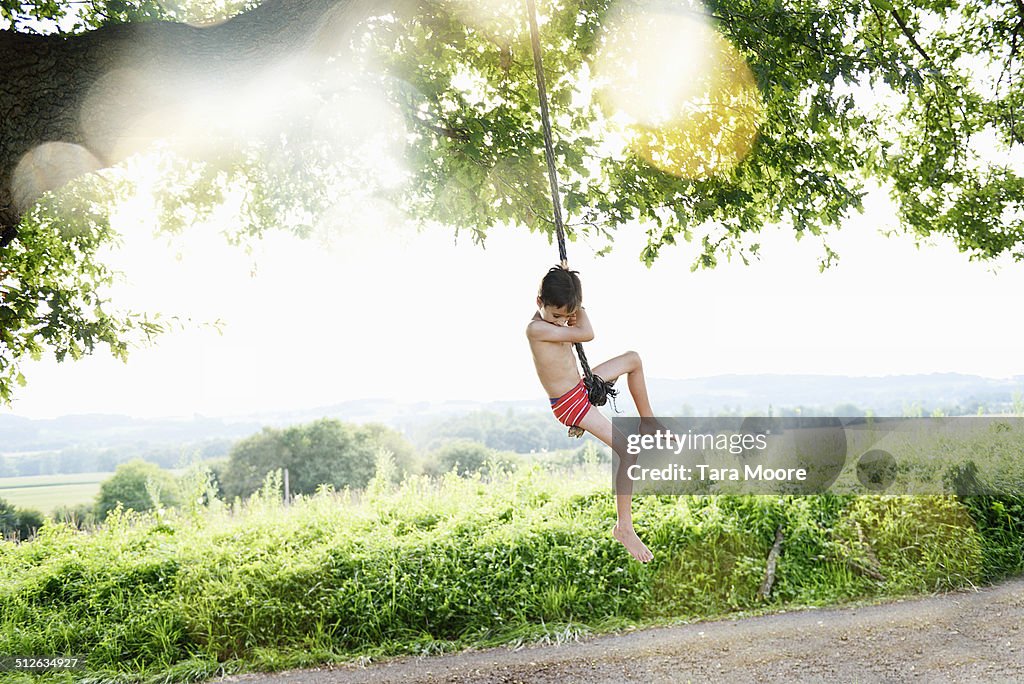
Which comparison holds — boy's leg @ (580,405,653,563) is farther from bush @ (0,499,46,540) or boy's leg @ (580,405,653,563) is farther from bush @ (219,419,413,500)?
bush @ (219,419,413,500)

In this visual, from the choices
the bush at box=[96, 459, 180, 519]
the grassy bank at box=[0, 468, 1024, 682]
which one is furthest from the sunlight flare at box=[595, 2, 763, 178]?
the bush at box=[96, 459, 180, 519]

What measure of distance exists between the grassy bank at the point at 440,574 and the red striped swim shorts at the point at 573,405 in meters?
3.36

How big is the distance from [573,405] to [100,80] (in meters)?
2.90

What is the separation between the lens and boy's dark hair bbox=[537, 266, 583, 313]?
346 centimetres

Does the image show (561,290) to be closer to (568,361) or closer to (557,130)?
(568,361)

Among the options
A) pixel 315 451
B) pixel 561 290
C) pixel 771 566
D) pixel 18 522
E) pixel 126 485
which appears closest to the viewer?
pixel 561 290

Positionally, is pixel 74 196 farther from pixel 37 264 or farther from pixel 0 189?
pixel 0 189

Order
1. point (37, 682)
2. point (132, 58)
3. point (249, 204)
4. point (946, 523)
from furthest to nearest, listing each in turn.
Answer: point (249, 204) → point (946, 523) → point (37, 682) → point (132, 58)

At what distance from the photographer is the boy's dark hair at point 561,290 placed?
11.4 ft

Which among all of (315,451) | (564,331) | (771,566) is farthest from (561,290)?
(315,451)

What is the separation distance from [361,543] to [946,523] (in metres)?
5.49

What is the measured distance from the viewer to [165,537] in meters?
7.91

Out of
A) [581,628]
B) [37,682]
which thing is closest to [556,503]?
[581,628]

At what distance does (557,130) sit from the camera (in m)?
5.96
